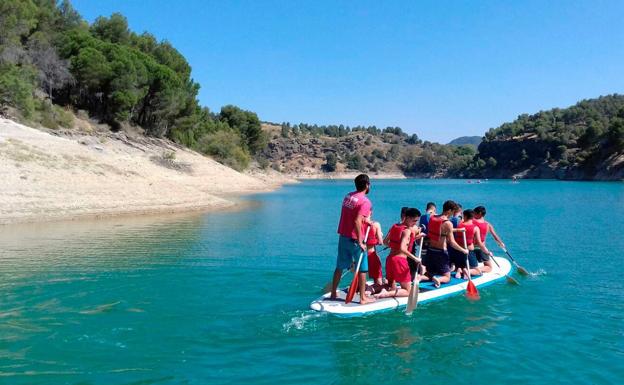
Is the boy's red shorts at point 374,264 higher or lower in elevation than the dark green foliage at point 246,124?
lower

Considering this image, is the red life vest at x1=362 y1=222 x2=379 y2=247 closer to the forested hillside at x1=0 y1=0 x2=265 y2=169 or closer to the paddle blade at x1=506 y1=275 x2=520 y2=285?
the paddle blade at x1=506 y1=275 x2=520 y2=285

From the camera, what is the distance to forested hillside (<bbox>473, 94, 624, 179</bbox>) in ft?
374

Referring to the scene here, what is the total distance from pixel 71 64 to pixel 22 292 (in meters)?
49.2

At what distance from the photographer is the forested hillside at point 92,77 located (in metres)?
45.3

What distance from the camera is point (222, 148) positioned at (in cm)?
7581

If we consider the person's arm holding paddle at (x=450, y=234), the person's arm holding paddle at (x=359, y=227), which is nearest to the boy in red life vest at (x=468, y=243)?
the person's arm holding paddle at (x=450, y=234)

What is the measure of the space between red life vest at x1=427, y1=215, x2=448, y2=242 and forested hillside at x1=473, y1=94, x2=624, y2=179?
110593 millimetres

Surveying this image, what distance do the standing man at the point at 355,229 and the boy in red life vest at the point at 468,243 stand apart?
10.4 feet

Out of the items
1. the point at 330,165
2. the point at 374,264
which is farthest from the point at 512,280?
the point at 330,165

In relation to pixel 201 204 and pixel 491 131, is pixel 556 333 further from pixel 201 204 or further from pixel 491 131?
pixel 491 131

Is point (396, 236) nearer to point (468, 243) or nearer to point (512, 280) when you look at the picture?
point (468, 243)

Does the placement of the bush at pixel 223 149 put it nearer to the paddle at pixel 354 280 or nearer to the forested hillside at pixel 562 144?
the paddle at pixel 354 280

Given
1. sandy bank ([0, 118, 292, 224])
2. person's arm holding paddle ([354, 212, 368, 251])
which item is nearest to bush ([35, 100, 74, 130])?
sandy bank ([0, 118, 292, 224])

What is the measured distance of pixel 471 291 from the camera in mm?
10938
